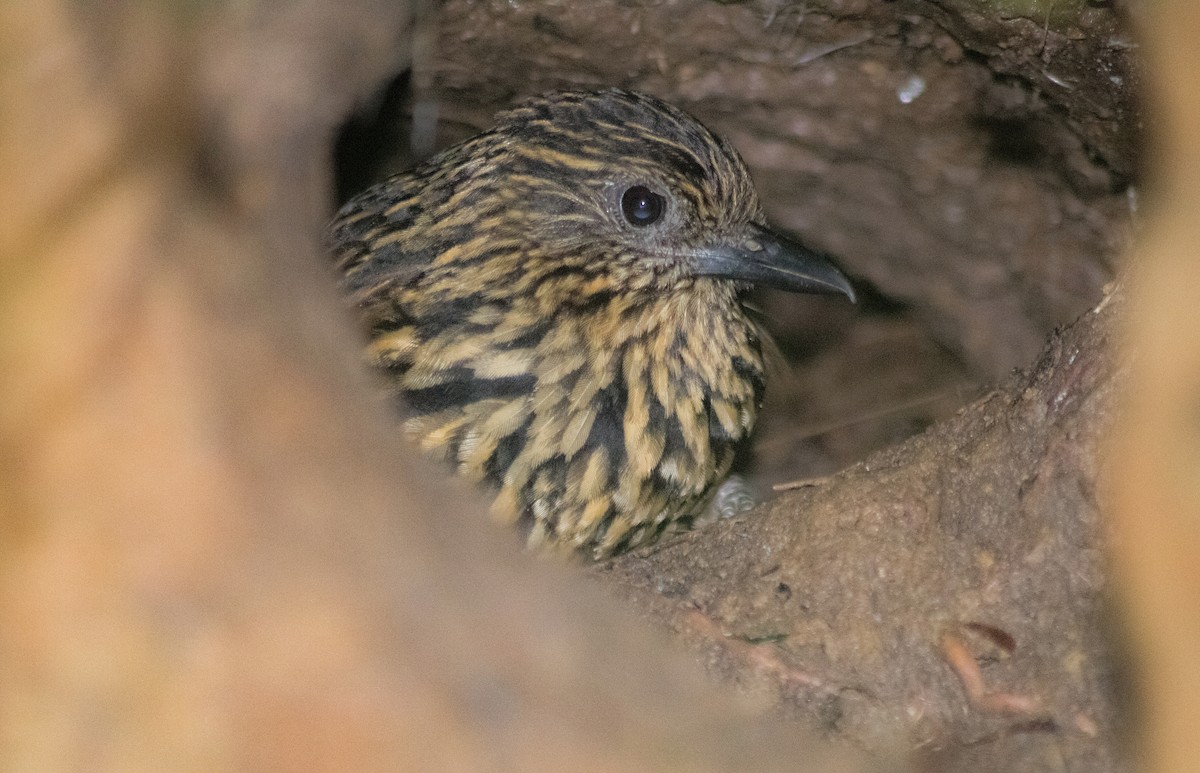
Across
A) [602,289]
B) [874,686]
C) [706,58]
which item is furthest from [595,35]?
[874,686]

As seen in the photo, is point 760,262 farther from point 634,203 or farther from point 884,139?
point 884,139

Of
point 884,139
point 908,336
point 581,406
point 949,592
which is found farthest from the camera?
point 908,336

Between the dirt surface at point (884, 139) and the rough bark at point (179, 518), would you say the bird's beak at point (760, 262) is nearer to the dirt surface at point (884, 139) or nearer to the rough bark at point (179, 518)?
the dirt surface at point (884, 139)

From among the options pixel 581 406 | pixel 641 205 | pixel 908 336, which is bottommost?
pixel 908 336

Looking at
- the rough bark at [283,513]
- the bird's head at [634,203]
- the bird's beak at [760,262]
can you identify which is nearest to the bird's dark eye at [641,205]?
the bird's head at [634,203]

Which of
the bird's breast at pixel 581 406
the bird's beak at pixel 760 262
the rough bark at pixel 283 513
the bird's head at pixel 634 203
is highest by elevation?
the rough bark at pixel 283 513

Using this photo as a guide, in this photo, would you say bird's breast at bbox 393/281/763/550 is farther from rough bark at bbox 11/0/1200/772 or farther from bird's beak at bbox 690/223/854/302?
rough bark at bbox 11/0/1200/772

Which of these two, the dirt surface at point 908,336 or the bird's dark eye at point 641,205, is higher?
the bird's dark eye at point 641,205

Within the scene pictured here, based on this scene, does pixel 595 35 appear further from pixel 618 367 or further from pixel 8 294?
pixel 8 294

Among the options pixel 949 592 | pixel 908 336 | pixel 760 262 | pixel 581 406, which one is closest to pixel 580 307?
pixel 581 406
